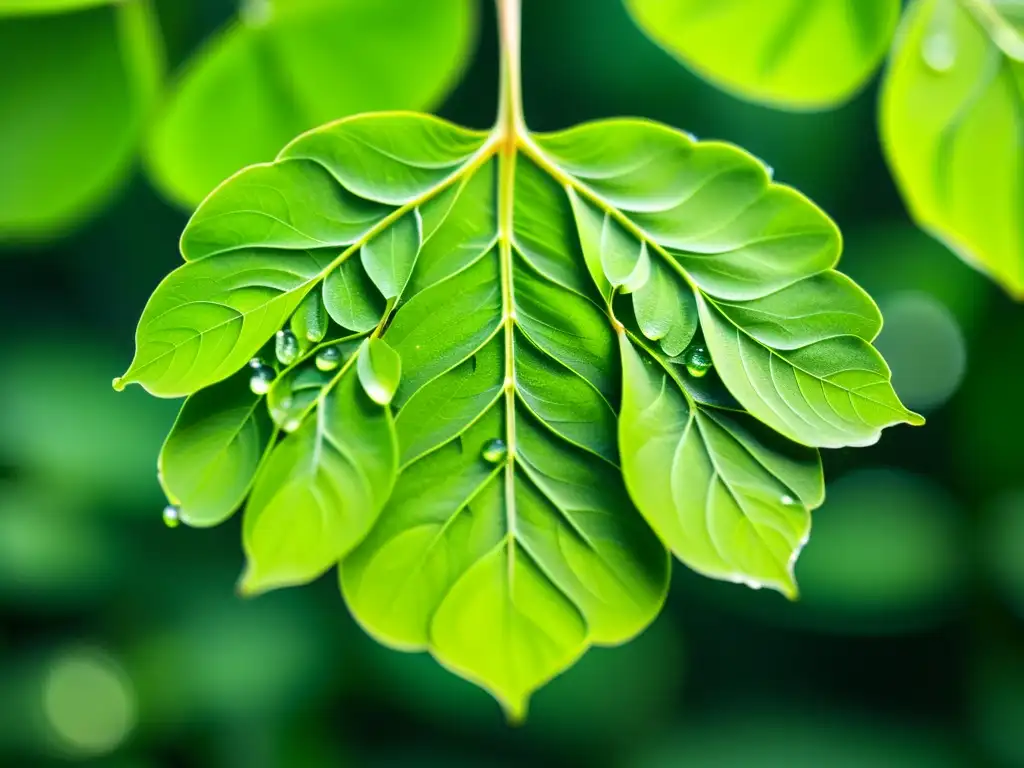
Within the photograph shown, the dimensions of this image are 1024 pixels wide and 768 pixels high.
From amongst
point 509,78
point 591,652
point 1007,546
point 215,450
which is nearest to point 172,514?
point 215,450

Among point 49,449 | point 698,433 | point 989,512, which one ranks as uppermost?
point 698,433

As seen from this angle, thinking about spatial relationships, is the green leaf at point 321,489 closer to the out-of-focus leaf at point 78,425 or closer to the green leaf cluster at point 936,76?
the green leaf cluster at point 936,76

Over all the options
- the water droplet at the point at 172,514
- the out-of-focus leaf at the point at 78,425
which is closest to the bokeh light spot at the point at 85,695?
the out-of-focus leaf at the point at 78,425

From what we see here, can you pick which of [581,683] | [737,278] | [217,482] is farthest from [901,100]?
[581,683]

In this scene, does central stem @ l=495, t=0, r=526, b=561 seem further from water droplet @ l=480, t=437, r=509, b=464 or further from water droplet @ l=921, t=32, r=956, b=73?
water droplet @ l=921, t=32, r=956, b=73

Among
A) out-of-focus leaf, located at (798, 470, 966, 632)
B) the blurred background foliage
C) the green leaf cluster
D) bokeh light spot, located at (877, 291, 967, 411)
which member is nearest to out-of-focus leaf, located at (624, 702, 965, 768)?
the blurred background foliage

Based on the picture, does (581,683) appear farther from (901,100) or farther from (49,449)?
(901,100)

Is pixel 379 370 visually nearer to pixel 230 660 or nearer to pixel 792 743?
pixel 230 660
